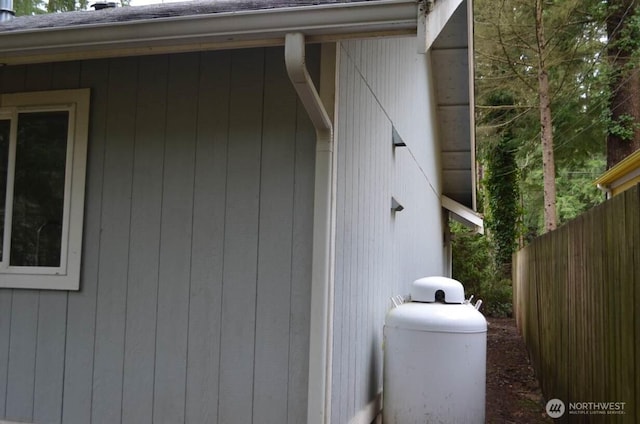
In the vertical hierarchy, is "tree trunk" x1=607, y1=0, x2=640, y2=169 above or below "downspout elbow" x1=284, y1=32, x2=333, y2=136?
above

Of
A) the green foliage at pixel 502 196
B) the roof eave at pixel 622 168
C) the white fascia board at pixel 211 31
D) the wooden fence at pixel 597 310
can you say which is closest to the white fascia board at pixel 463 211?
the roof eave at pixel 622 168

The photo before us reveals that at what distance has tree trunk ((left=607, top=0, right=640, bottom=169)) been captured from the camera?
12820 mm

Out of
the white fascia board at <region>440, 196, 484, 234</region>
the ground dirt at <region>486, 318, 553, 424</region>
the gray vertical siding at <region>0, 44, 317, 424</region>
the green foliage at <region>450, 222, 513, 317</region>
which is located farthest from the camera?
the green foliage at <region>450, 222, 513, 317</region>

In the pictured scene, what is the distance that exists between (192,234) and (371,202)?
186 centimetres

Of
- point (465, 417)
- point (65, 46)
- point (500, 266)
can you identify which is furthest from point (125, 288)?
point (500, 266)

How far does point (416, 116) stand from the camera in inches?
319

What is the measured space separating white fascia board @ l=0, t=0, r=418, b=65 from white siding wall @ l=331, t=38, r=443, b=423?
3.14 ft

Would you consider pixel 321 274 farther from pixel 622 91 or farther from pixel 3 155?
pixel 622 91

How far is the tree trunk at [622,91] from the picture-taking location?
12820 millimetres

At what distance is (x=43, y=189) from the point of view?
392cm

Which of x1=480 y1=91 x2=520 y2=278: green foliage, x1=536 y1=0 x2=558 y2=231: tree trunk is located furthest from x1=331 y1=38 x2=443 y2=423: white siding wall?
x1=480 y1=91 x2=520 y2=278: green foliage

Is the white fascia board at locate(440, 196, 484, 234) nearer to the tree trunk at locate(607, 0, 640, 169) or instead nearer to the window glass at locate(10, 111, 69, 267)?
the tree trunk at locate(607, 0, 640, 169)

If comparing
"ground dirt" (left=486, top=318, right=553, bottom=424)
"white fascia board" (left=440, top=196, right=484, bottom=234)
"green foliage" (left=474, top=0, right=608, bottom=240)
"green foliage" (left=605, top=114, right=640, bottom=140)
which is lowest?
"ground dirt" (left=486, top=318, right=553, bottom=424)

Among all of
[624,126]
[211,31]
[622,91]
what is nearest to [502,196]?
[624,126]
